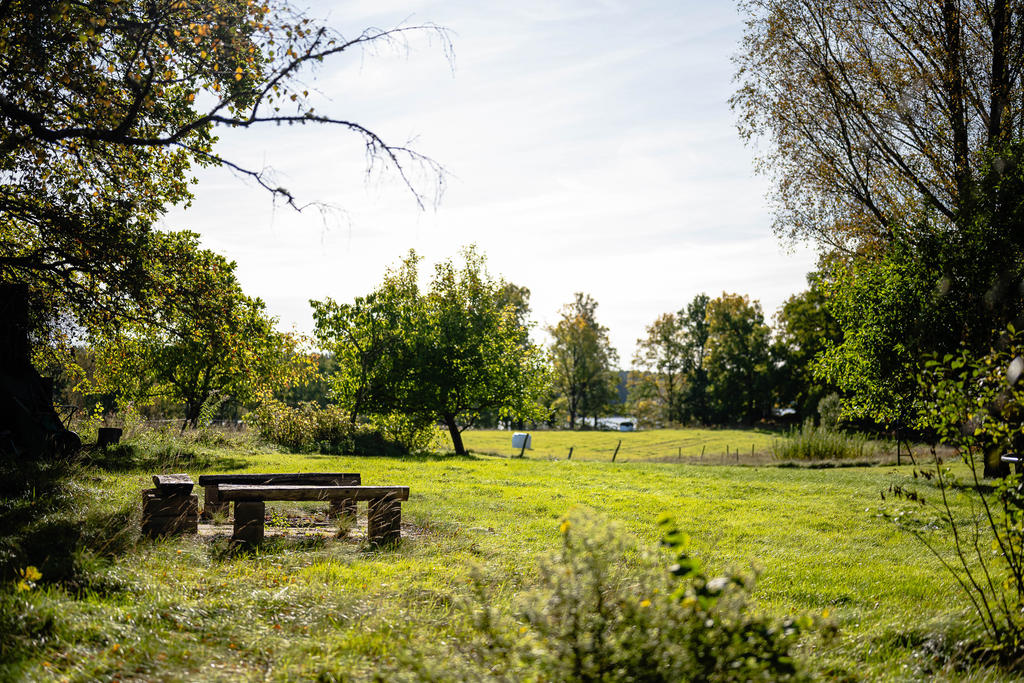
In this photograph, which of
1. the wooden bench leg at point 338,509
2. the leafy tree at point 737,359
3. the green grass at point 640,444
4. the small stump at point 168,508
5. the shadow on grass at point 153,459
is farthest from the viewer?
the leafy tree at point 737,359

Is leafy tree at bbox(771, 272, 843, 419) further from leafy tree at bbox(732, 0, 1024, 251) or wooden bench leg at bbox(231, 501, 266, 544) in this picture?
wooden bench leg at bbox(231, 501, 266, 544)

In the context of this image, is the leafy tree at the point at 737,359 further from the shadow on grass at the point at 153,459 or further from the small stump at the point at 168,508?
the small stump at the point at 168,508

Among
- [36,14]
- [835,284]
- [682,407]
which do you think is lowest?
[682,407]

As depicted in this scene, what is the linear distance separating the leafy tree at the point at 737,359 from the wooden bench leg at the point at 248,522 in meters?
60.8

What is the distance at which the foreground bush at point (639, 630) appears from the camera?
326cm

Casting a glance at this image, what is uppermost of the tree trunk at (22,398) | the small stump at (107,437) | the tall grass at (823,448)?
the tree trunk at (22,398)

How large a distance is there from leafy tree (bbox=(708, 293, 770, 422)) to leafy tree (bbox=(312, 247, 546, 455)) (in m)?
40.6

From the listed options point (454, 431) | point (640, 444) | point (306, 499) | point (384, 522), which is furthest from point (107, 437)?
point (640, 444)

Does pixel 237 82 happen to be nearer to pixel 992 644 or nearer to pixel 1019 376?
pixel 1019 376

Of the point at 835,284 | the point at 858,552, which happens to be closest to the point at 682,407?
the point at 835,284

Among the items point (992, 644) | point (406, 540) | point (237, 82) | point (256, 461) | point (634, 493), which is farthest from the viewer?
point (256, 461)

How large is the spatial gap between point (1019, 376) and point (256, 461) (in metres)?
16.6

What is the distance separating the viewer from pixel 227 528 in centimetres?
821

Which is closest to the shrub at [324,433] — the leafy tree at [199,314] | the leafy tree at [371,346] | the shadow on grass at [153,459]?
the leafy tree at [371,346]
